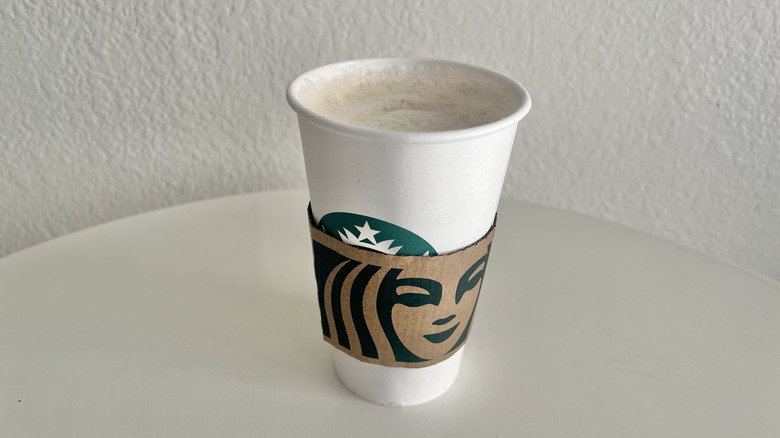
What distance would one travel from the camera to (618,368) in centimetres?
64

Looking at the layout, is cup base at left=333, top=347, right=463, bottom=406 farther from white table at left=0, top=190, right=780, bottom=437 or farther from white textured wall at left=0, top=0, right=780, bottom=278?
white textured wall at left=0, top=0, right=780, bottom=278

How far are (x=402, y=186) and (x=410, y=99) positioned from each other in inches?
6.6

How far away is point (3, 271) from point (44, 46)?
13.4 inches

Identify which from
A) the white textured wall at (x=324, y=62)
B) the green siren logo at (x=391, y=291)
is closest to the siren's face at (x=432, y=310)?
the green siren logo at (x=391, y=291)

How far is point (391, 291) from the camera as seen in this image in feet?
1.80

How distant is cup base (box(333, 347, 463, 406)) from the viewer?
596mm

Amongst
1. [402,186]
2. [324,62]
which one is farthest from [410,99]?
[324,62]

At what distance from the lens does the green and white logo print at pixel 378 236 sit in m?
0.52

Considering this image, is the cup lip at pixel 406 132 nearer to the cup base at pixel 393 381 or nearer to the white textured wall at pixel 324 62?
the cup base at pixel 393 381

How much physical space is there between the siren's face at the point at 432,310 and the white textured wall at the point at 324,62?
0.50m

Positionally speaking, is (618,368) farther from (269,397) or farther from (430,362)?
(269,397)

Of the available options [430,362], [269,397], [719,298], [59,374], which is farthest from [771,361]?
[59,374]

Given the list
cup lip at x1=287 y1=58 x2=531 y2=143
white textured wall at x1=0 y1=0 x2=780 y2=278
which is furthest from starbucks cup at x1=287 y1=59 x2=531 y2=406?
white textured wall at x1=0 y1=0 x2=780 y2=278

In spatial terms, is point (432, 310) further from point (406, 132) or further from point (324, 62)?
point (324, 62)
